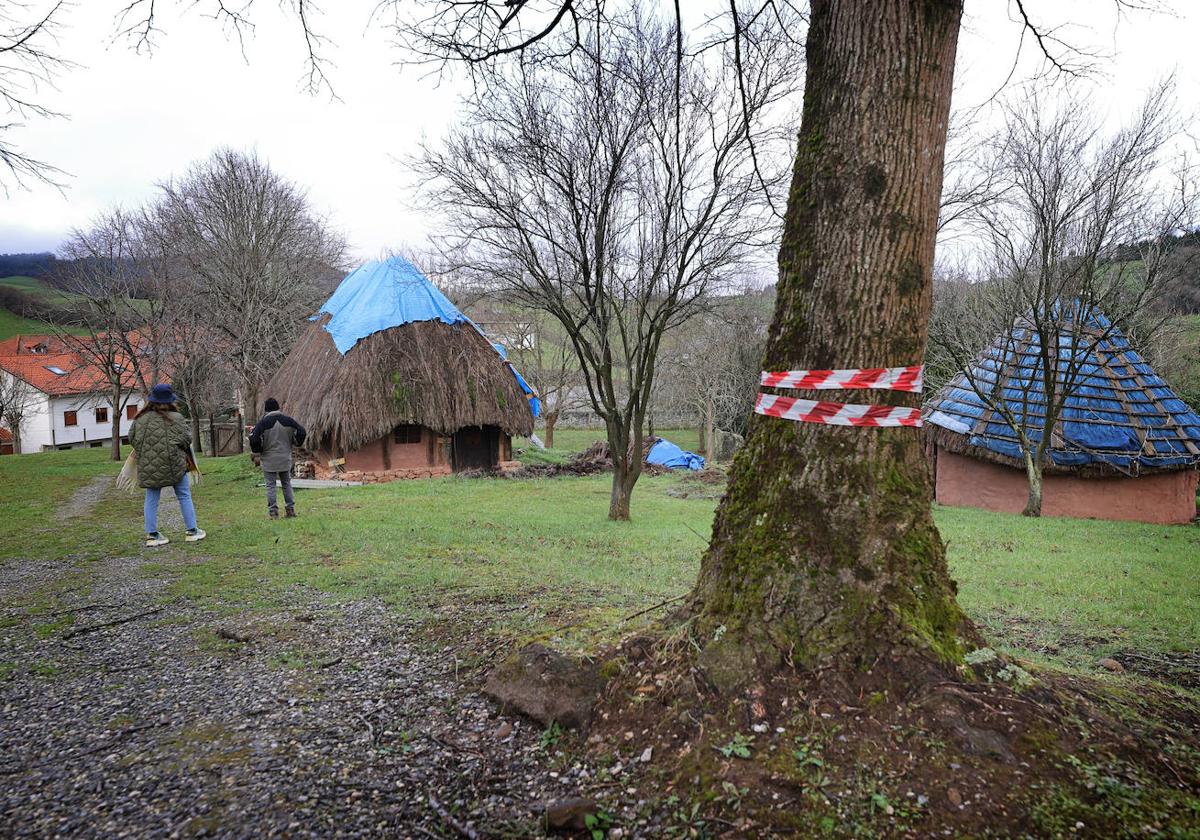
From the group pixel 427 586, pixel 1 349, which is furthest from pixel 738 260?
pixel 1 349

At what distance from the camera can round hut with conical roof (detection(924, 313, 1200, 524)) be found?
1547 centimetres

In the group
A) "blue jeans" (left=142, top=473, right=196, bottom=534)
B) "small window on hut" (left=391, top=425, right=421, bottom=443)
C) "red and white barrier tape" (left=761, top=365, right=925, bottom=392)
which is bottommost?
"blue jeans" (left=142, top=473, right=196, bottom=534)

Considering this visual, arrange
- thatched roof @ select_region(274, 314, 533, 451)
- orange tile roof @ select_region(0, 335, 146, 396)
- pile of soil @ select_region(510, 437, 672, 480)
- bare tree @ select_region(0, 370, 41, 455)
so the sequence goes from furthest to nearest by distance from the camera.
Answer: orange tile roof @ select_region(0, 335, 146, 396) → bare tree @ select_region(0, 370, 41, 455) → pile of soil @ select_region(510, 437, 672, 480) → thatched roof @ select_region(274, 314, 533, 451)

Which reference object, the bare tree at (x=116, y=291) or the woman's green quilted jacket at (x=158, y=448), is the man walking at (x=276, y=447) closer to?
the woman's green quilted jacket at (x=158, y=448)

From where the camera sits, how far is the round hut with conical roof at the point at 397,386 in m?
19.2

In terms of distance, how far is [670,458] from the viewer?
27031 mm

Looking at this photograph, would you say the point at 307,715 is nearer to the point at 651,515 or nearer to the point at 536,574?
the point at 536,574

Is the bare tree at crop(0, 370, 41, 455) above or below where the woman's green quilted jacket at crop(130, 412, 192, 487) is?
above

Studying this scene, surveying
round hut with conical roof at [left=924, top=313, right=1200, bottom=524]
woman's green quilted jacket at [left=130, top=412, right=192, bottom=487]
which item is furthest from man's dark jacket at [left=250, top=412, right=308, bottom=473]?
round hut with conical roof at [left=924, top=313, right=1200, bottom=524]

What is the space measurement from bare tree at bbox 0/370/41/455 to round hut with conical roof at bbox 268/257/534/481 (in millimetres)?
33180

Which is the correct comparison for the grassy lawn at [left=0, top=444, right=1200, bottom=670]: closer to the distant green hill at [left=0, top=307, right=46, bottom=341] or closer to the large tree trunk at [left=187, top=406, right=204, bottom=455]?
the large tree trunk at [left=187, top=406, right=204, bottom=455]

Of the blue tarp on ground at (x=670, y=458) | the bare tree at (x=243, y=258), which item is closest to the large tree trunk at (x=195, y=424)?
the bare tree at (x=243, y=258)

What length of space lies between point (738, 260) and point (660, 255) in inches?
48.7

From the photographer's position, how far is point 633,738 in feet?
8.98
